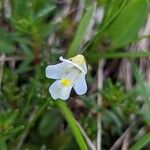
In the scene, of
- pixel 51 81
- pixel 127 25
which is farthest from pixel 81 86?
pixel 127 25

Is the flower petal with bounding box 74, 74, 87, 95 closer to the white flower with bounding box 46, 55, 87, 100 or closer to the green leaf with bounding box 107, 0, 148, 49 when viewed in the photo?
the white flower with bounding box 46, 55, 87, 100

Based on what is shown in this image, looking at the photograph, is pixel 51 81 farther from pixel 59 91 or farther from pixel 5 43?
pixel 5 43

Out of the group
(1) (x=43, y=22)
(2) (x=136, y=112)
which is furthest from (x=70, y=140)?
(1) (x=43, y=22)

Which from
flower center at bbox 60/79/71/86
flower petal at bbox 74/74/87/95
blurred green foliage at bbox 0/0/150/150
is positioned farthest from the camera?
blurred green foliage at bbox 0/0/150/150

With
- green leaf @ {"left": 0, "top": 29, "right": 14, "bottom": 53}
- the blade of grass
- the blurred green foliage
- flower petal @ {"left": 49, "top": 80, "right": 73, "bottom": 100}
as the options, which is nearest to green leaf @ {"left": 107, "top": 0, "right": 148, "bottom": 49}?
the blurred green foliage

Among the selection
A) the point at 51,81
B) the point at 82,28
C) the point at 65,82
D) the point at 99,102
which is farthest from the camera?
the point at 99,102

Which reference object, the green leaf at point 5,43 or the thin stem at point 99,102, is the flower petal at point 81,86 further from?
the green leaf at point 5,43

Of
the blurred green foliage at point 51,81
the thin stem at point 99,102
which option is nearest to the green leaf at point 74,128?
the blurred green foliage at point 51,81

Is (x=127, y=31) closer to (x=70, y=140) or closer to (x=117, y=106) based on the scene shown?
(x=117, y=106)
